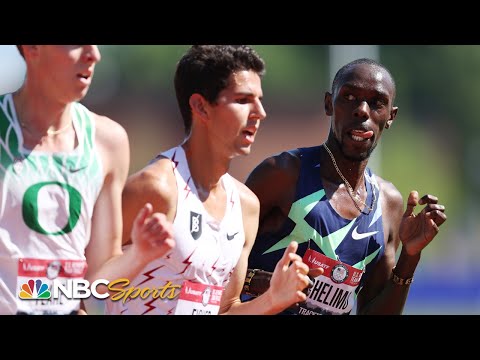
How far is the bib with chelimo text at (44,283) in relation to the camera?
405 centimetres

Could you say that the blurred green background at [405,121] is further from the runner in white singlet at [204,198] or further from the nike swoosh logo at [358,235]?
the runner in white singlet at [204,198]

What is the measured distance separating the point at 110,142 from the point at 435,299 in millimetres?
5209

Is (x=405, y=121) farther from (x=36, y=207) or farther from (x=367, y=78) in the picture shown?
(x=36, y=207)

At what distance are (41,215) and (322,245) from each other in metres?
1.65

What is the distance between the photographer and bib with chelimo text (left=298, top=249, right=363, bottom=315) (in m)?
5.08

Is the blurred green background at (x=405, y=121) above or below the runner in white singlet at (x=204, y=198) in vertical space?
above

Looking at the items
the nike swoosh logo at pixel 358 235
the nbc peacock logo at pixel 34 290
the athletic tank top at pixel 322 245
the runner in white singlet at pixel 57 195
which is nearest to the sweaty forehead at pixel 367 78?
the athletic tank top at pixel 322 245

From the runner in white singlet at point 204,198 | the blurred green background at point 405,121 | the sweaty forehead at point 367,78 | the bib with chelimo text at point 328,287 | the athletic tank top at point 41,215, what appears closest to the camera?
the athletic tank top at point 41,215

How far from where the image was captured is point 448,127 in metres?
9.48

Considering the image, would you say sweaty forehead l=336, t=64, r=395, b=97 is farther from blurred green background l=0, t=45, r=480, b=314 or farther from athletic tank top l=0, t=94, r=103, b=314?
blurred green background l=0, t=45, r=480, b=314

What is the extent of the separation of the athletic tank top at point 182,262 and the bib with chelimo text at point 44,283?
0.80ft

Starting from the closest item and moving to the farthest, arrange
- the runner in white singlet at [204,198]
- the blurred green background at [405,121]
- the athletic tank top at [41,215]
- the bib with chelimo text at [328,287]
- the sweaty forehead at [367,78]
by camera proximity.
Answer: the athletic tank top at [41,215] → the runner in white singlet at [204,198] → the bib with chelimo text at [328,287] → the sweaty forehead at [367,78] → the blurred green background at [405,121]

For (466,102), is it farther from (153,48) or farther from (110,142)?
(110,142)

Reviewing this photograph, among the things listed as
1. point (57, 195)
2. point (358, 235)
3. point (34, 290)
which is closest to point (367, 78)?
point (358, 235)
